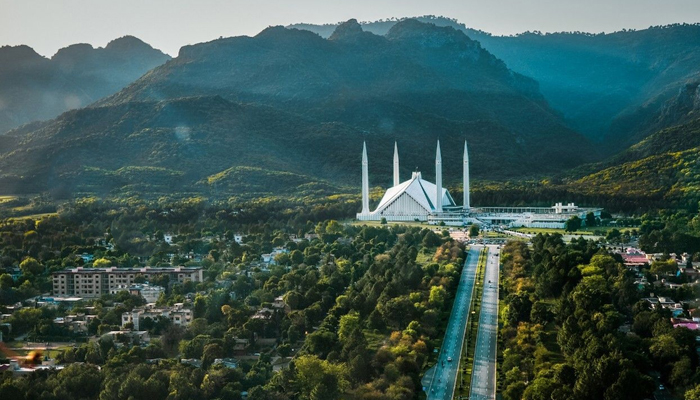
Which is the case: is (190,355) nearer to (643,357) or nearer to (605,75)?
(643,357)

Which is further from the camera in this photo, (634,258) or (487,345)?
(634,258)

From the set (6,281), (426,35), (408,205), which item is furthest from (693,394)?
(426,35)

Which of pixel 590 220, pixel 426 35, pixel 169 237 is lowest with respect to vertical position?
pixel 169 237

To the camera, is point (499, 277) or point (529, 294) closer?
point (529, 294)

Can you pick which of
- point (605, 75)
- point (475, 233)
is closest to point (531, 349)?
point (475, 233)

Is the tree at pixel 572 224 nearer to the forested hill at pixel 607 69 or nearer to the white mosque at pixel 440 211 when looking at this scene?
the white mosque at pixel 440 211

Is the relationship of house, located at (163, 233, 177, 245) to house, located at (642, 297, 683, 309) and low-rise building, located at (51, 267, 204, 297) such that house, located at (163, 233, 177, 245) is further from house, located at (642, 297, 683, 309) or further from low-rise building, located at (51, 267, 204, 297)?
house, located at (642, 297, 683, 309)

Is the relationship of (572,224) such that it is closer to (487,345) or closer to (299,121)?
(487,345)
